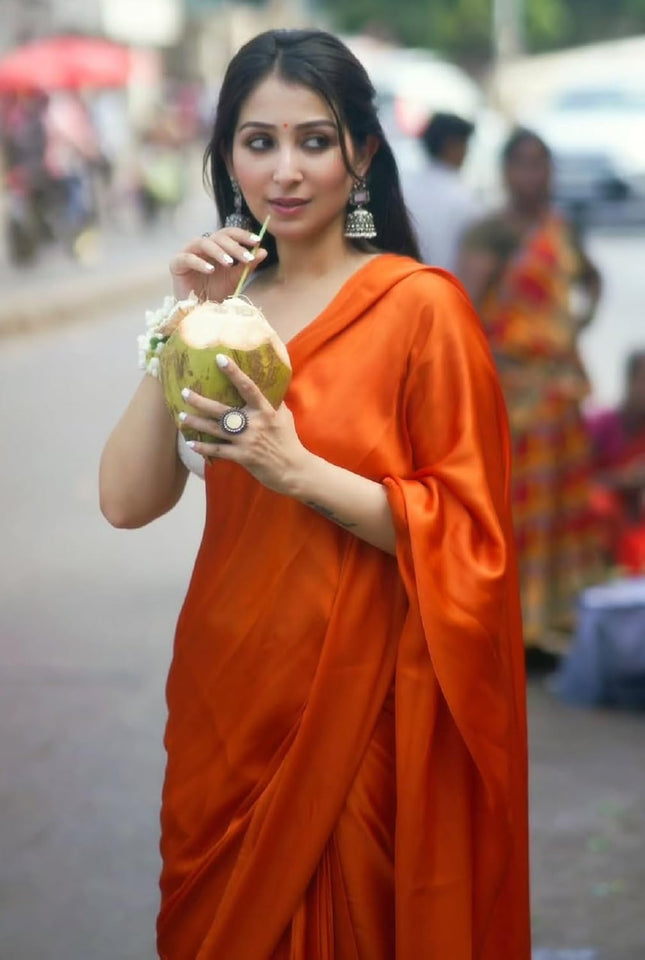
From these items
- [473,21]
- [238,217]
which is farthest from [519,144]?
[473,21]

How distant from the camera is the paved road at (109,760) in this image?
13.8 ft

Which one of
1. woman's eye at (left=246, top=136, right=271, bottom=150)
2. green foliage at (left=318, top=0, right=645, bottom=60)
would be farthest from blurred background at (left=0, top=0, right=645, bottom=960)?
green foliage at (left=318, top=0, right=645, bottom=60)

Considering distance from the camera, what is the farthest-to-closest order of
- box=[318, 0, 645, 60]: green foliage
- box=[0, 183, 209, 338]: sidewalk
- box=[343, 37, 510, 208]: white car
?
box=[318, 0, 645, 60]: green foliage → box=[343, 37, 510, 208]: white car → box=[0, 183, 209, 338]: sidewalk

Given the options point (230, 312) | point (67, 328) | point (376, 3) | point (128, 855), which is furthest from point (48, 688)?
point (376, 3)

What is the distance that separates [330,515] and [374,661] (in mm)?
234

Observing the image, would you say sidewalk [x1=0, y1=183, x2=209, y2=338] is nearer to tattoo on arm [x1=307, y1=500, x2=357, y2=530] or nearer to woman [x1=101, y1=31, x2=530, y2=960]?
woman [x1=101, y1=31, x2=530, y2=960]

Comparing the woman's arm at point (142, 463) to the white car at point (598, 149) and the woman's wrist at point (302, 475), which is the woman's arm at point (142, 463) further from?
the white car at point (598, 149)

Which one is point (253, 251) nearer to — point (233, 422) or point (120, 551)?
point (233, 422)

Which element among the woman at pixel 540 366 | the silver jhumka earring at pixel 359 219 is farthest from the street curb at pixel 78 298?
the silver jhumka earring at pixel 359 219

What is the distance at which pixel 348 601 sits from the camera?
263 centimetres

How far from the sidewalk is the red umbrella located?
102 inches

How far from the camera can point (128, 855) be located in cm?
459

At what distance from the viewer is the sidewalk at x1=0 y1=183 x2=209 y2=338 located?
637 inches

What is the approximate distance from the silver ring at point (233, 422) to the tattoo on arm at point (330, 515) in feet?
0.54
